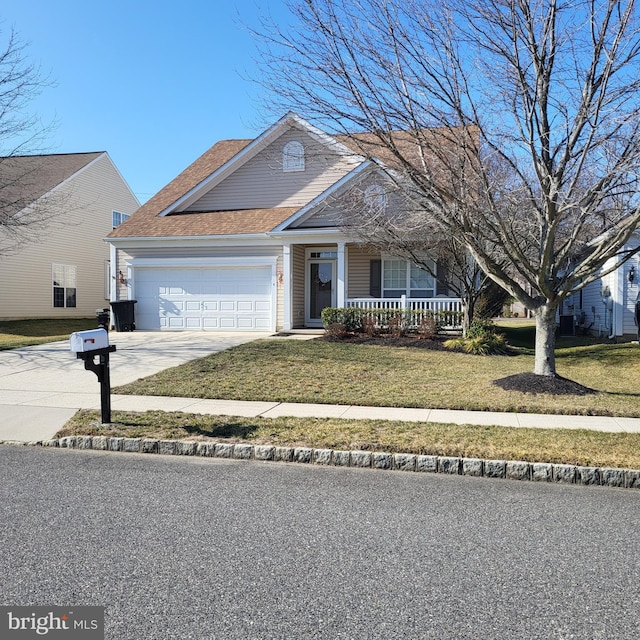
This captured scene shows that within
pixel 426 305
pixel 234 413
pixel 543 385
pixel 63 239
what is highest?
pixel 63 239

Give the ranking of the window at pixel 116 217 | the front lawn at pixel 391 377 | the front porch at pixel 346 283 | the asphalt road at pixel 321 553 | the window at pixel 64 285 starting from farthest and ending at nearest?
the window at pixel 116 217
the window at pixel 64 285
the front porch at pixel 346 283
the front lawn at pixel 391 377
the asphalt road at pixel 321 553

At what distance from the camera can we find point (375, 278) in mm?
19422

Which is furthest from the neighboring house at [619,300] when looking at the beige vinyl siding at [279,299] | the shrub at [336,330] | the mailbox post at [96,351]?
the mailbox post at [96,351]

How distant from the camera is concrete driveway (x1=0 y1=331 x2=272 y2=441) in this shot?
26.7 ft

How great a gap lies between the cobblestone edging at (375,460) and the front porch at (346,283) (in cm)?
1137

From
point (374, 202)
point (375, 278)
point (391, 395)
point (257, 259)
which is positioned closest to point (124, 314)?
point (257, 259)

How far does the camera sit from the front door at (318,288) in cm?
1980

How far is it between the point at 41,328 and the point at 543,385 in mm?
19635

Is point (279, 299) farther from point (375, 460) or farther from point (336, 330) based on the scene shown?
point (375, 460)

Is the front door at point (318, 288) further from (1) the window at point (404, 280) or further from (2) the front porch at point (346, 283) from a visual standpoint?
(1) the window at point (404, 280)

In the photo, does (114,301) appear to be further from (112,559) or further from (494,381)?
(112,559)

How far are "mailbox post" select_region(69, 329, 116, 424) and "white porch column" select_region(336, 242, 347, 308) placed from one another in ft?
35.2

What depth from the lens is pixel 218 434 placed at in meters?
7.12

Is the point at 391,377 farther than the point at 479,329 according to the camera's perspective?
No
